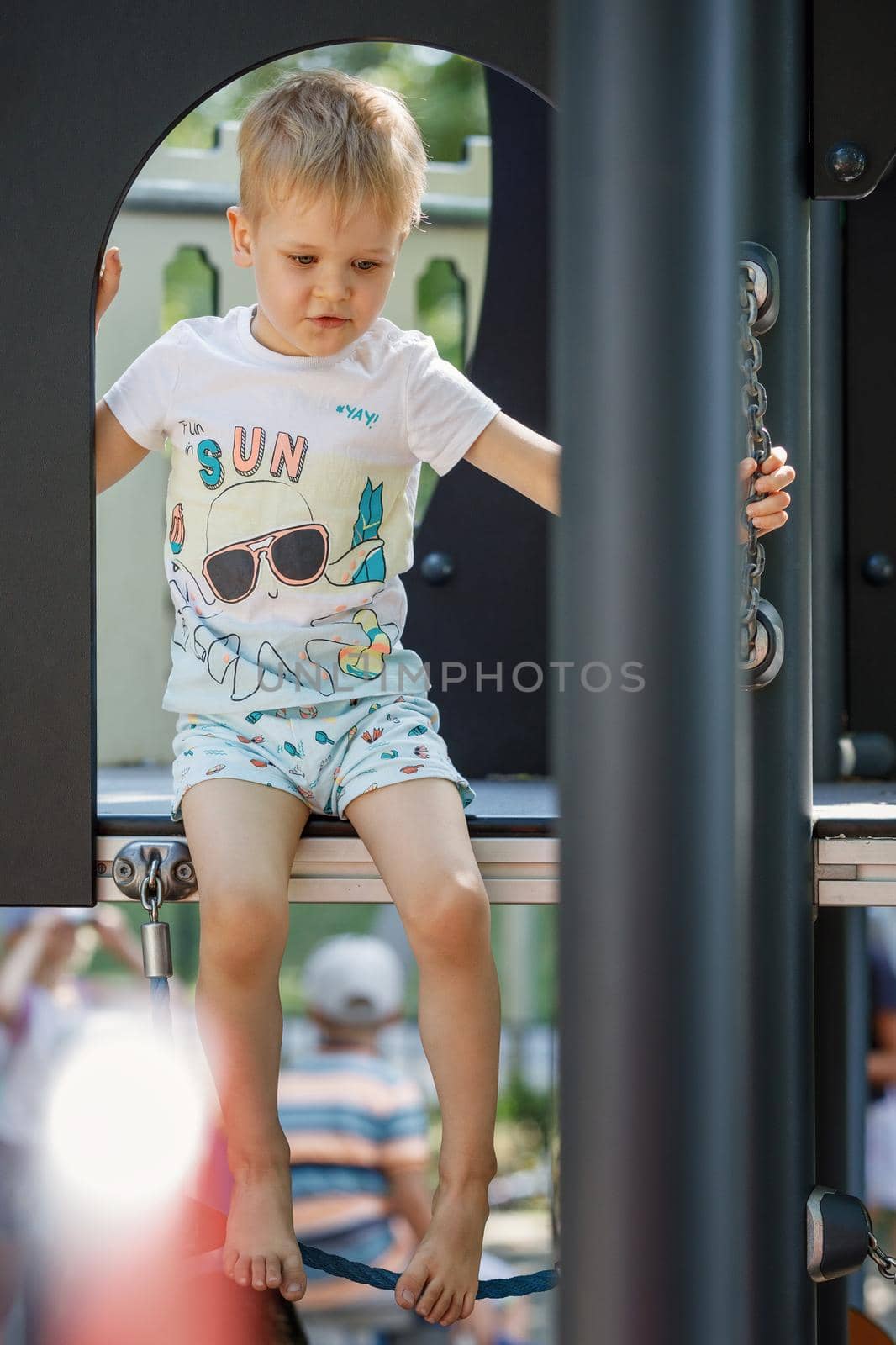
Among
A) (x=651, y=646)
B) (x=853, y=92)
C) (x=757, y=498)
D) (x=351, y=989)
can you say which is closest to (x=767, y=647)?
(x=757, y=498)

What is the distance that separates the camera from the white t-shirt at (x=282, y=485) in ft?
5.36

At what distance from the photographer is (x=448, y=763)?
1.58 meters

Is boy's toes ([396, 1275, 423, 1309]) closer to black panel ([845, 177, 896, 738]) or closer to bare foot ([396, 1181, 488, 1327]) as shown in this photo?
bare foot ([396, 1181, 488, 1327])

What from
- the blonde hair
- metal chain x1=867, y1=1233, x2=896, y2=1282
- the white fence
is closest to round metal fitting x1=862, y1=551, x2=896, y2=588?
the white fence

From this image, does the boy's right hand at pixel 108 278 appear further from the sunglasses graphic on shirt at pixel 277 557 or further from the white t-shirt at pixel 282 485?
the sunglasses graphic on shirt at pixel 277 557

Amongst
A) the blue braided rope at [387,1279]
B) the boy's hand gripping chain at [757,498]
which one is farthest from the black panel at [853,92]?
the blue braided rope at [387,1279]

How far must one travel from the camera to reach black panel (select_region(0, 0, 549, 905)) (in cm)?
141

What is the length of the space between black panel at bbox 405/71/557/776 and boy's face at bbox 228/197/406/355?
0.70 meters

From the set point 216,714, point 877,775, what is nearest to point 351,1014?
point 877,775

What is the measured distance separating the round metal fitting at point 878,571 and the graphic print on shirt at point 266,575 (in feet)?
3.09

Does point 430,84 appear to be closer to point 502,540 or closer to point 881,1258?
point 502,540

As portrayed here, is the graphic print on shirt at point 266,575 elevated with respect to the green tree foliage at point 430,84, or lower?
lower

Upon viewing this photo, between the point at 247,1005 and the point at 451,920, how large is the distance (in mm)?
227

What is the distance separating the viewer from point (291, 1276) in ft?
4.64
